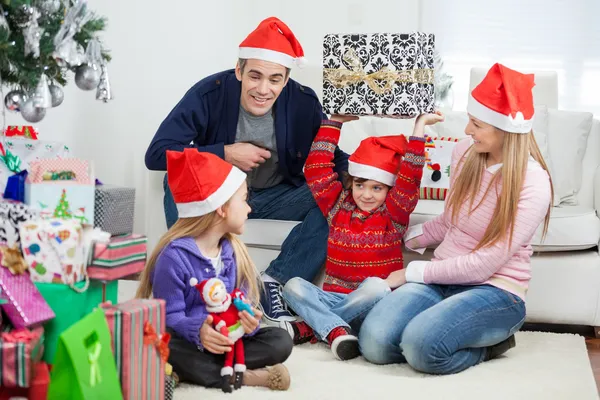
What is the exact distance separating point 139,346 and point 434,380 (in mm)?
856

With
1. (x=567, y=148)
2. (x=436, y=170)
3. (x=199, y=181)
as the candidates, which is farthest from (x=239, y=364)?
(x=567, y=148)

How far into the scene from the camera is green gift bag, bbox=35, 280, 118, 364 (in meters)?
1.65

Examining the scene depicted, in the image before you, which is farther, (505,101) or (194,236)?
(505,101)

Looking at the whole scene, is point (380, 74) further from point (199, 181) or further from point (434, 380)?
point (434, 380)

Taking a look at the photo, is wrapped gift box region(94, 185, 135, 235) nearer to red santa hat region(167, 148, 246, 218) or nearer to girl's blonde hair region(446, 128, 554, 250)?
red santa hat region(167, 148, 246, 218)

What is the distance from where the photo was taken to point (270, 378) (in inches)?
79.0

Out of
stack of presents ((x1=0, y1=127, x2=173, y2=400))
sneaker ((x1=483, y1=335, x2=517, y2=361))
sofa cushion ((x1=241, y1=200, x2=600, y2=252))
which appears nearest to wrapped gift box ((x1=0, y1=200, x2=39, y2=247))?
stack of presents ((x1=0, y1=127, x2=173, y2=400))

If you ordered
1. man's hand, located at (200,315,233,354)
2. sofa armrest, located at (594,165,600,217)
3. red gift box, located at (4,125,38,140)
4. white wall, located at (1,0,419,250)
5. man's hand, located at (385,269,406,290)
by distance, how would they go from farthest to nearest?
white wall, located at (1,0,419,250), sofa armrest, located at (594,165,600,217), man's hand, located at (385,269,406,290), red gift box, located at (4,125,38,140), man's hand, located at (200,315,233,354)

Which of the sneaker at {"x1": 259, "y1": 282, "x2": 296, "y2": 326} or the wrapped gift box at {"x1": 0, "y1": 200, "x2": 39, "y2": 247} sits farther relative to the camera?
the sneaker at {"x1": 259, "y1": 282, "x2": 296, "y2": 326}

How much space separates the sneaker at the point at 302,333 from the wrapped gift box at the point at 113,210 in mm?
800

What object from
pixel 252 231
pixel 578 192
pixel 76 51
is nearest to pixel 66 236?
pixel 76 51

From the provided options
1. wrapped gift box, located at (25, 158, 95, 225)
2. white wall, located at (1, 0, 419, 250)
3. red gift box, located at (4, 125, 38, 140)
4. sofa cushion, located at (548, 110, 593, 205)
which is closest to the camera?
wrapped gift box, located at (25, 158, 95, 225)

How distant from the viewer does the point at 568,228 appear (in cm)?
278

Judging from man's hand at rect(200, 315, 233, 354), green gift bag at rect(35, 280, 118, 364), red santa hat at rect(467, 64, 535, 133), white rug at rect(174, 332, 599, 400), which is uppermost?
red santa hat at rect(467, 64, 535, 133)
